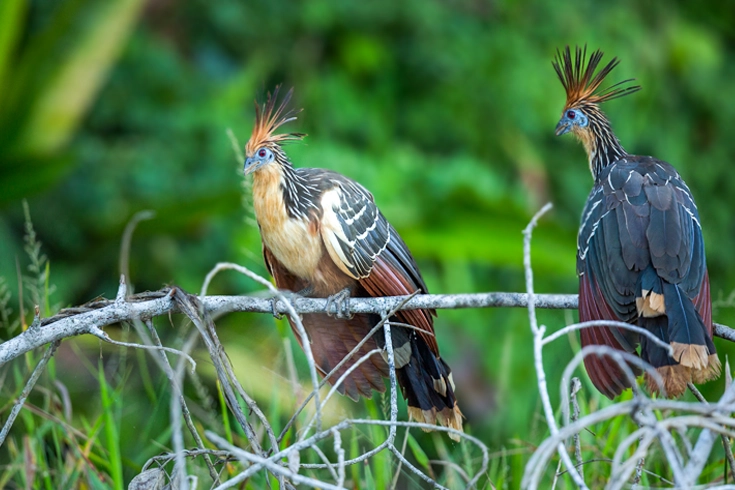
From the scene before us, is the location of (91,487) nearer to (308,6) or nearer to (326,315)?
(326,315)

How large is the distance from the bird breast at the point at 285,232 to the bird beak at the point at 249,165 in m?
0.07

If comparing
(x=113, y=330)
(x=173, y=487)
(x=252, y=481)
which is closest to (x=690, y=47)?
(x=113, y=330)

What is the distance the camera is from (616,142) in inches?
130

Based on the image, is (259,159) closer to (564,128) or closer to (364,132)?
(564,128)

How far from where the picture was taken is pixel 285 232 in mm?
2994

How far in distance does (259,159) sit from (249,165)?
0.06 metres

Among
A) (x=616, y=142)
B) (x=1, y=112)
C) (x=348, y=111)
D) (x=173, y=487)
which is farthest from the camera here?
(x=348, y=111)

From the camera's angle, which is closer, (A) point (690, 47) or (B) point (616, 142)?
(B) point (616, 142)

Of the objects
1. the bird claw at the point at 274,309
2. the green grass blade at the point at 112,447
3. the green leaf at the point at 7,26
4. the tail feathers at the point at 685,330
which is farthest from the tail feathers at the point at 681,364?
the green leaf at the point at 7,26

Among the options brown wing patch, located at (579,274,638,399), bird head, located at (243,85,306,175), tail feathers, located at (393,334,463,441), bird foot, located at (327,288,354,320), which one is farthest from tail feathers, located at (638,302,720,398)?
bird head, located at (243,85,306,175)

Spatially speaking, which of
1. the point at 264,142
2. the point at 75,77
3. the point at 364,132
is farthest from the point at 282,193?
the point at 364,132

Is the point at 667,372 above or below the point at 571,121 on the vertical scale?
below

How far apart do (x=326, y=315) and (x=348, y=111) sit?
3534 mm

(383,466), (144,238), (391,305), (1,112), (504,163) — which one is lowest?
(383,466)
